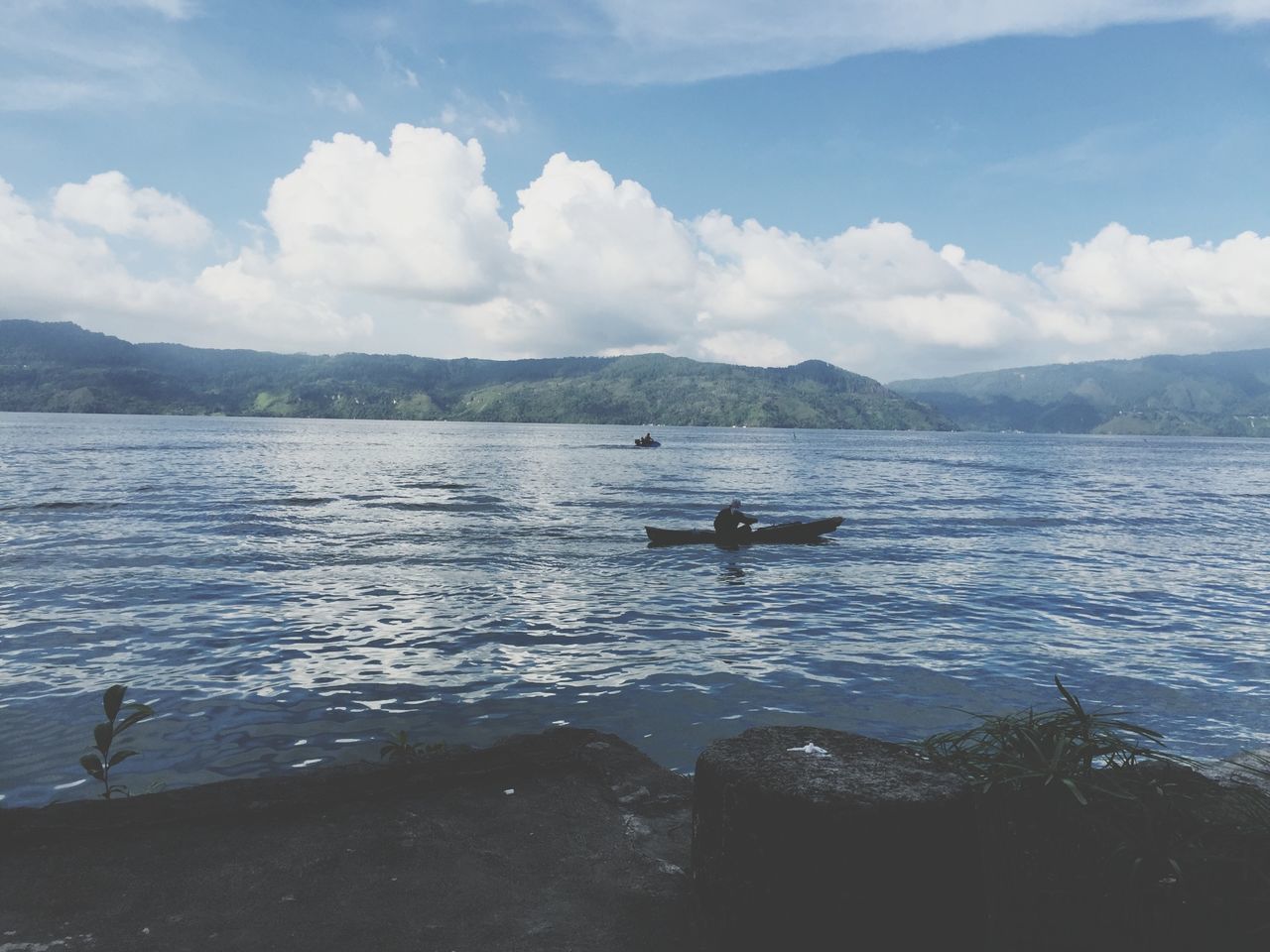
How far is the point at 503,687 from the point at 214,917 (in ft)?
29.3

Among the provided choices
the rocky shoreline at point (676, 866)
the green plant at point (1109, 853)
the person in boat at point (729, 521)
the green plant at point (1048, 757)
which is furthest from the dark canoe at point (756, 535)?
the green plant at point (1109, 853)

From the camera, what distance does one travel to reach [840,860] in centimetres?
380

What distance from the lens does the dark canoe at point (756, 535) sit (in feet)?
104

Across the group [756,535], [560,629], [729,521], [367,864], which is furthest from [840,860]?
[756,535]

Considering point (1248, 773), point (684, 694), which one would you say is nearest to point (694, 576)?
point (684, 694)

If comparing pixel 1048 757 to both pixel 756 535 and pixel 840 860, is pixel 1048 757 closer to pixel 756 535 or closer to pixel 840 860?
pixel 840 860

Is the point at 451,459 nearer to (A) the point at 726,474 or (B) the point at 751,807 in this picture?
(A) the point at 726,474

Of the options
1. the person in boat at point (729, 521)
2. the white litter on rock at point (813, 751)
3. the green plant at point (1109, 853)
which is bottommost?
the person in boat at point (729, 521)

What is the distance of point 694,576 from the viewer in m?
25.5

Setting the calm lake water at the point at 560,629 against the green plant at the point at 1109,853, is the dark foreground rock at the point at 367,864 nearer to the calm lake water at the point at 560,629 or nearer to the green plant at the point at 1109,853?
the green plant at the point at 1109,853

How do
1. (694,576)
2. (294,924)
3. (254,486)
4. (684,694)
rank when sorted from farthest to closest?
(254,486), (694,576), (684,694), (294,924)

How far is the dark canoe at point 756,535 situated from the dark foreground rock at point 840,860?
27.6 meters

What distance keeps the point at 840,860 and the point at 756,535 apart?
2933 cm

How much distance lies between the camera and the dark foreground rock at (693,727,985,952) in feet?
12.5
